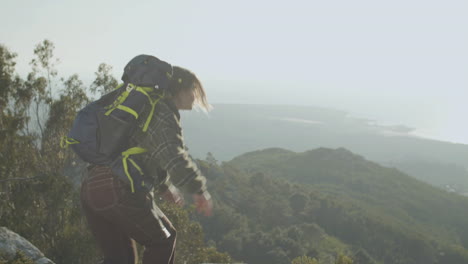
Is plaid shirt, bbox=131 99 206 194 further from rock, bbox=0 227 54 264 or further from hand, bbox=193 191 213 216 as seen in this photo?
rock, bbox=0 227 54 264

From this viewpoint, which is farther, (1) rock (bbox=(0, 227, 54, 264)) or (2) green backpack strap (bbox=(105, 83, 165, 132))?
(1) rock (bbox=(0, 227, 54, 264))

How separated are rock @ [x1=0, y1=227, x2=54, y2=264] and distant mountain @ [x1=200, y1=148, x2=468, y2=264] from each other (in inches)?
1314

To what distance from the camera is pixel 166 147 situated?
2.71m

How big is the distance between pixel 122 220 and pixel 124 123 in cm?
77

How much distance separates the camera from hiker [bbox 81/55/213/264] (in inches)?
108

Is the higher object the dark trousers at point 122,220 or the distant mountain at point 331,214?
the dark trousers at point 122,220

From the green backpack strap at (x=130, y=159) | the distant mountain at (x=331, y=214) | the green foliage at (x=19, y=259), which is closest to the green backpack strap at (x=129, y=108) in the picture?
the green backpack strap at (x=130, y=159)

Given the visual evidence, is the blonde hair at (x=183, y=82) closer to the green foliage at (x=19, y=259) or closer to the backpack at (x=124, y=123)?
the backpack at (x=124, y=123)

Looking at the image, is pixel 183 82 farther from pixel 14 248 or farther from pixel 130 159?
pixel 14 248

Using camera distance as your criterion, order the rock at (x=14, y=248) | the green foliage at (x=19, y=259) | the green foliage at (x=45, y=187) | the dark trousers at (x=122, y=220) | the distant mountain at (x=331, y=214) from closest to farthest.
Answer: the dark trousers at (x=122, y=220) → the green foliage at (x=19, y=259) → the rock at (x=14, y=248) → the green foliage at (x=45, y=187) → the distant mountain at (x=331, y=214)

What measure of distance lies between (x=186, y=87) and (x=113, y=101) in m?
0.61

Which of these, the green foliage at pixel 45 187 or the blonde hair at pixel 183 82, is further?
the green foliage at pixel 45 187

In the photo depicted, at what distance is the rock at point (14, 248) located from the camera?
4.74m

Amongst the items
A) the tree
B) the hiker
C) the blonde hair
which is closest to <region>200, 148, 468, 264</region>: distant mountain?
the tree
